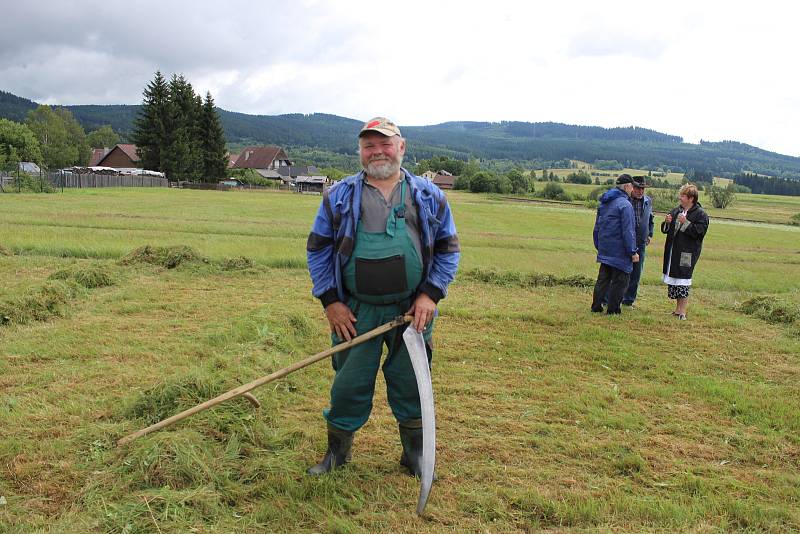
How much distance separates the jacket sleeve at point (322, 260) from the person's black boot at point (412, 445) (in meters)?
1.06

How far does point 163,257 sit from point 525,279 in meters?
7.54

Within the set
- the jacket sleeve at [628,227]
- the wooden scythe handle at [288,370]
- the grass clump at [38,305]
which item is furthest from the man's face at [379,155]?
the jacket sleeve at [628,227]

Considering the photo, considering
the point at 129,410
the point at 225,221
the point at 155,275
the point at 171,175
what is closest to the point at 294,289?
A: the point at 155,275

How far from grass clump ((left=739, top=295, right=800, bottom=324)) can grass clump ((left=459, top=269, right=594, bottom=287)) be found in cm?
284

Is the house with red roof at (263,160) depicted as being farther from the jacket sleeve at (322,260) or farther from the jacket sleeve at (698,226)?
the jacket sleeve at (322,260)

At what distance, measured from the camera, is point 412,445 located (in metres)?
3.86

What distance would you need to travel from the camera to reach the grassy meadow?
3.36m

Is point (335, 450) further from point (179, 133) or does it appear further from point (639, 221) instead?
point (179, 133)

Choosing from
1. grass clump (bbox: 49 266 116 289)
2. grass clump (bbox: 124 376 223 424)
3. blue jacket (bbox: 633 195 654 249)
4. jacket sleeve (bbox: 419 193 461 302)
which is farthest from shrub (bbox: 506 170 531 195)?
jacket sleeve (bbox: 419 193 461 302)

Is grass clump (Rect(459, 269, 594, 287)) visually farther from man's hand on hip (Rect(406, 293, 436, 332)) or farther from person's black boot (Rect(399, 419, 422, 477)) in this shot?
man's hand on hip (Rect(406, 293, 436, 332))

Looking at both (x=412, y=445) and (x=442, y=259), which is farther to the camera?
(x=412, y=445)

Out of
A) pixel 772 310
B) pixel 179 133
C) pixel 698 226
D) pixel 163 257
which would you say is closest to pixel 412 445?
pixel 698 226

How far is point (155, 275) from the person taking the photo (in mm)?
10258

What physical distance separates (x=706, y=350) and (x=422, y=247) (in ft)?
18.1
